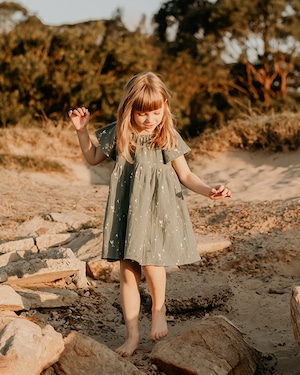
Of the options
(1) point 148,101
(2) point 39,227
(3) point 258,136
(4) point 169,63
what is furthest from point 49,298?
(4) point 169,63

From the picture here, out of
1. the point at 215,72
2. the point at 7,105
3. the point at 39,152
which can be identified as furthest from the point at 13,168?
the point at 215,72

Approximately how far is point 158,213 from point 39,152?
274 inches

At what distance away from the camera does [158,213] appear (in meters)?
3.06

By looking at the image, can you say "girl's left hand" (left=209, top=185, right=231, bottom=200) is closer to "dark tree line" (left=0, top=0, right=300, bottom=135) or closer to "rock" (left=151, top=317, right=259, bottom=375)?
"rock" (left=151, top=317, right=259, bottom=375)

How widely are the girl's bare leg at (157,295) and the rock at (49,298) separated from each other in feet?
2.32

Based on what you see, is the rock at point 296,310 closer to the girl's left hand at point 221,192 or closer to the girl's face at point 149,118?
the girl's left hand at point 221,192

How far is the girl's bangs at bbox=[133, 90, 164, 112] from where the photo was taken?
2984 millimetres

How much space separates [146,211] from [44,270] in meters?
1.13

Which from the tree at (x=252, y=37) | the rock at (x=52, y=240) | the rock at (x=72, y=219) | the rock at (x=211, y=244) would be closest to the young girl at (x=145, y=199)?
the rock at (x=211, y=244)

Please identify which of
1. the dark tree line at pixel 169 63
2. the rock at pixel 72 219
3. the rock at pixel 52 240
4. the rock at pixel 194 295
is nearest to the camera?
the rock at pixel 194 295

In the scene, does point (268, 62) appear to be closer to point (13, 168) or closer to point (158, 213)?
point (13, 168)

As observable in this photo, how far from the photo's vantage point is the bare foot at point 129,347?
298 centimetres

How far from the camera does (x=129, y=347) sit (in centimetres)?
302

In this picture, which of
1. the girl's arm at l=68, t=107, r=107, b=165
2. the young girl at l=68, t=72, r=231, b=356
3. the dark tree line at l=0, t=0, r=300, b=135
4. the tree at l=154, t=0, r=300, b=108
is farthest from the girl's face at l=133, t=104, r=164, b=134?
the tree at l=154, t=0, r=300, b=108
